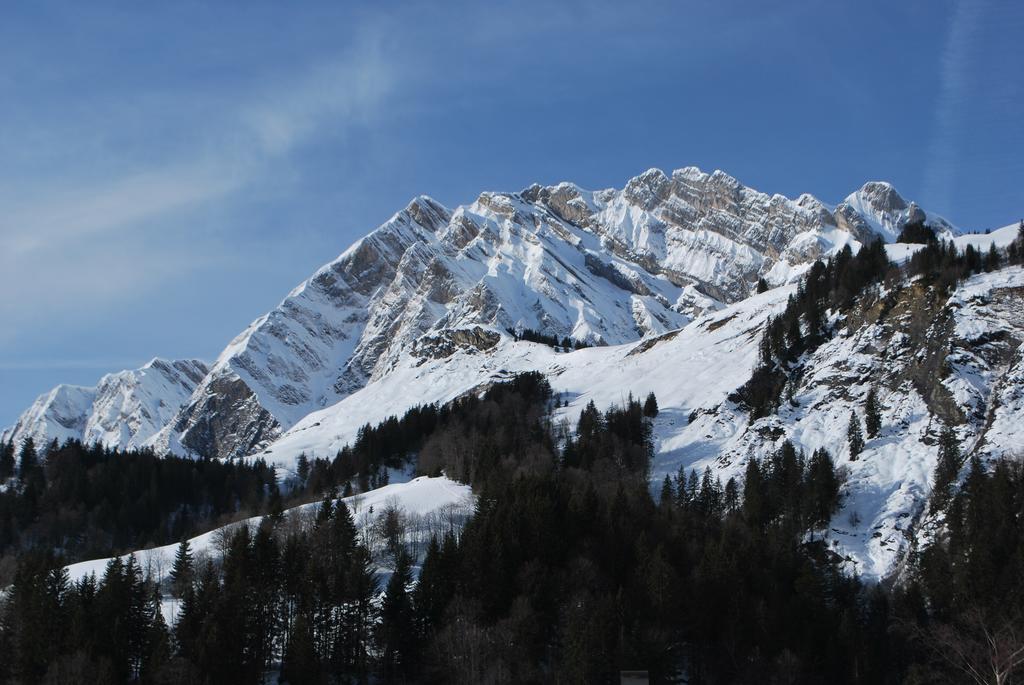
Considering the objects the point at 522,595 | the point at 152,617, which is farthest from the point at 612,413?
the point at 152,617

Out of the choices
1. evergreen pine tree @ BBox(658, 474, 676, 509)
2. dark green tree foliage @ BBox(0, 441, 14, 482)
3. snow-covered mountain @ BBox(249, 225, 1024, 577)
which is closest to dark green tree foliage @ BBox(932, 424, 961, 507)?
snow-covered mountain @ BBox(249, 225, 1024, 577)

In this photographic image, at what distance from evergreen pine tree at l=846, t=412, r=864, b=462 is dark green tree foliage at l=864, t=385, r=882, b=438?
1.08 metres

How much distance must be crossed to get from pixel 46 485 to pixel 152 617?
10210 centimetres

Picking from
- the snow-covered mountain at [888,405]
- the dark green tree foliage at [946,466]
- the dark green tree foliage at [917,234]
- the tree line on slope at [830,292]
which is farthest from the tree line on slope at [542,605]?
the dark green tree foliage at [917,234]

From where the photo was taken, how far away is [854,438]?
118938mm

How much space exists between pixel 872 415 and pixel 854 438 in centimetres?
445

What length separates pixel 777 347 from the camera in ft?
483

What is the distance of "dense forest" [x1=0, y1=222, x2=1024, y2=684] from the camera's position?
74938 millimetres

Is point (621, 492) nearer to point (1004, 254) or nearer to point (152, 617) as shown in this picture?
point (152, 617)

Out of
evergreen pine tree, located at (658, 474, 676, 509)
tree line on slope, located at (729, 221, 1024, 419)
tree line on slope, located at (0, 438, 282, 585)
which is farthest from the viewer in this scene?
tree line on slope, located at (0, 438, 282, 585)

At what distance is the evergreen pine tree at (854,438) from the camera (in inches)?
4637

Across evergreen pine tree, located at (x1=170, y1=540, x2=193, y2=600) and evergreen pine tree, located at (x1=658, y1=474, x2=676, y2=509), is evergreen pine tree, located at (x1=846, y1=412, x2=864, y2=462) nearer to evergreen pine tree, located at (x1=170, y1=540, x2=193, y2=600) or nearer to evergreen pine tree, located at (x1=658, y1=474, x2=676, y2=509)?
evergreen pine tree, located at (x1=658, y1=474, x2=676, y2=509)

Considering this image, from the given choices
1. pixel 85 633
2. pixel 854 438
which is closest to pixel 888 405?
pixel 854 438

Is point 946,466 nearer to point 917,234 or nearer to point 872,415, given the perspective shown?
point 872,415
